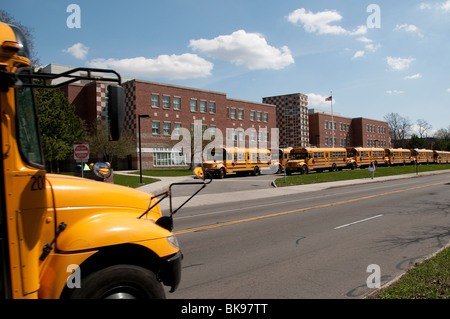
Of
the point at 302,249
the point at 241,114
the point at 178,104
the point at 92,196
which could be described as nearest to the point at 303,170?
the point at 178,104

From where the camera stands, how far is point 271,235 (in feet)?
25.5

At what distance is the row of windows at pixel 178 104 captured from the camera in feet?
141

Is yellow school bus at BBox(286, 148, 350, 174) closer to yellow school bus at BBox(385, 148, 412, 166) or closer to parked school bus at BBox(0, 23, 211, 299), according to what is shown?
yellow school bus at BBox(385, 148, 412, 166)

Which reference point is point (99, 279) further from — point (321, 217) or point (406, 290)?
point (321, 217)

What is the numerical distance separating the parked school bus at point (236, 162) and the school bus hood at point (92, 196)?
1023 inches

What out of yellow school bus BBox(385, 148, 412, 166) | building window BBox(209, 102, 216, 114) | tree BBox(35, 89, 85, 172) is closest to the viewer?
tree BBox(35, 89, 85, 172)

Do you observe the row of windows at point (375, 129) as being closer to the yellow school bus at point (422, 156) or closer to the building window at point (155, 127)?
the yellow school bus at point (422, 156)

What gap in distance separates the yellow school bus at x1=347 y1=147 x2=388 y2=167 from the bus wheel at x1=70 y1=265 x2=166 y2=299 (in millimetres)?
43151

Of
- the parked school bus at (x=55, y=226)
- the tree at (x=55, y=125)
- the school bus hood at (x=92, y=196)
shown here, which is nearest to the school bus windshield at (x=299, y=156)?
the tree at (x=55, y=125)

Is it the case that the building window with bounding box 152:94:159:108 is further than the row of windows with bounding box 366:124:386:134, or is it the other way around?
the row of windows with bounding box 366:124:386:134

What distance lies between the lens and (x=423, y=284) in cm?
418

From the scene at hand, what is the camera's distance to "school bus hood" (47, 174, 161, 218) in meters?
2.81

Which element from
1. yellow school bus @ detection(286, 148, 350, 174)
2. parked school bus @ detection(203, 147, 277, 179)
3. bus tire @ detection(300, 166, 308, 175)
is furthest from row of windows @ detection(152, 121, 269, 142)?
Result: bus tire @ detection(300, 166, 308, 175)

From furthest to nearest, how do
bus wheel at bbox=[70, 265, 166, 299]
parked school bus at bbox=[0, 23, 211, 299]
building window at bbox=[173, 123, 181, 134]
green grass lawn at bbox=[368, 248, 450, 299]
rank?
building window at bbox=[173, 123, 181, 134], green grass lawn at bbox=[368, 248, 450, 299], bus wheel at bbox=[70, 265, 166, 299], parked school bus at bbox=[0, 23, 211, 299]
